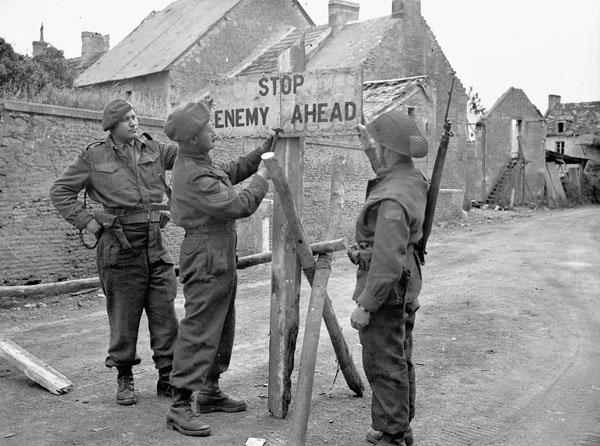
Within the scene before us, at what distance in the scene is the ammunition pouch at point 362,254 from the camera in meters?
4.11

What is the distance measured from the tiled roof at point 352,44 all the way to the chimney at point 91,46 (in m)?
13.9

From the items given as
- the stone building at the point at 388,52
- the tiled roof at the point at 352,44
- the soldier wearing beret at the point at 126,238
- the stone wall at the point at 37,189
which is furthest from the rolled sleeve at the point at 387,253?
the tiled roof at the point at 352,44

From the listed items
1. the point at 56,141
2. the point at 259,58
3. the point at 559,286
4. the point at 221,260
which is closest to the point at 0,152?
the point at 56,141

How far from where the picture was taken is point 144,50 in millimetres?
27828

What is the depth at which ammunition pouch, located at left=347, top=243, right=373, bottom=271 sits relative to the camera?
4.11m

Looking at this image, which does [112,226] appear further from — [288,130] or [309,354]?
[309,354]

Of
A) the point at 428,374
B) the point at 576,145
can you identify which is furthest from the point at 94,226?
the point at 576,145

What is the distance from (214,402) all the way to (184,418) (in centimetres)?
47

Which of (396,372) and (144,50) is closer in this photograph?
(396,372)

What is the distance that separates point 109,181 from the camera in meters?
5.12

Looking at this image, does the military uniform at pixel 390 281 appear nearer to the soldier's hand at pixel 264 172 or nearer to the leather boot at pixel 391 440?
the leather boot at pixel 391 440

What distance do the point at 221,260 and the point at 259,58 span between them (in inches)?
925

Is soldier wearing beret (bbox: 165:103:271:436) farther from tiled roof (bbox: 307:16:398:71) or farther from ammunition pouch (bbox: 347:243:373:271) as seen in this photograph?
tiled roof (bbox: 307:16:398:71)

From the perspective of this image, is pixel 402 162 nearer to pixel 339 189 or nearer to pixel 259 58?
pixel 339 189
